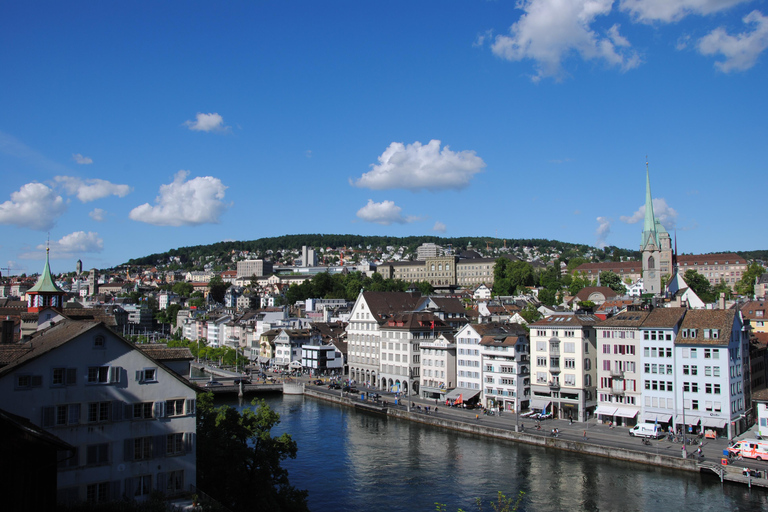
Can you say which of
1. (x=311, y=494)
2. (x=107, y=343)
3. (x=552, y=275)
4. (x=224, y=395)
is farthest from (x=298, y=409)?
(x=552, y=275)

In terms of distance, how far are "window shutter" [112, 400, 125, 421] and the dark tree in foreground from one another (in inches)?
203

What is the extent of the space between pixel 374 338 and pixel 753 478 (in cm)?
5541

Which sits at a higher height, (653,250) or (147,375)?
(653,250)

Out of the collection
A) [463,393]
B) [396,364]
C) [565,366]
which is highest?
[565,366]

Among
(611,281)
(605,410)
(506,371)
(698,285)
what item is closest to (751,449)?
(605,410)

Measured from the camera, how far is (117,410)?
21.3 m

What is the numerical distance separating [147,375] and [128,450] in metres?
2.56

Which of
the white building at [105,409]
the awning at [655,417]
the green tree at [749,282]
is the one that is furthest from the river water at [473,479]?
the green tree at [749,282]

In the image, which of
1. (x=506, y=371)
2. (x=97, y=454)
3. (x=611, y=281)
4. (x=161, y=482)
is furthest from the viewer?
(x=611, y=281)

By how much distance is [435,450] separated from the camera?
51688 mm

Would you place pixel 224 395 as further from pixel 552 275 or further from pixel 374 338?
pixel 552 275

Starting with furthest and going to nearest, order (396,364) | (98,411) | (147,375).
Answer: (396,364) < (147,375) < (98,411)

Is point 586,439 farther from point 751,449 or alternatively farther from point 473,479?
point 473,479

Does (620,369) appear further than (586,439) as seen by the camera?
Yes
